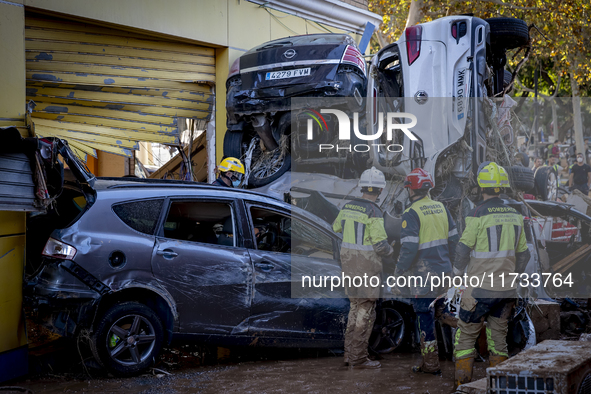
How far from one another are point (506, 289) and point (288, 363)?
2.07 m

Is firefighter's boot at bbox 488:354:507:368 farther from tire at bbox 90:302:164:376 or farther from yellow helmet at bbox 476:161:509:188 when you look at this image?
tire at bbox 90:302:164:376

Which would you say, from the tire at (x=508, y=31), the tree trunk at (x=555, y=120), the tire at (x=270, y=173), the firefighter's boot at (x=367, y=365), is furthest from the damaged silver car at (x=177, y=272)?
the tree trunk at (x=555, y=120)

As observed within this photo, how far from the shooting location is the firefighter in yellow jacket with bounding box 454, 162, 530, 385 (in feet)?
15.2

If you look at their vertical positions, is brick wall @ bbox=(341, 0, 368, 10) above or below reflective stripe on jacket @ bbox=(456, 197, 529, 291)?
above

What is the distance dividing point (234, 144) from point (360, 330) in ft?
11.0

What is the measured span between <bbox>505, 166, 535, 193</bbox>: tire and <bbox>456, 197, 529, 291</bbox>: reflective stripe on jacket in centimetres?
274

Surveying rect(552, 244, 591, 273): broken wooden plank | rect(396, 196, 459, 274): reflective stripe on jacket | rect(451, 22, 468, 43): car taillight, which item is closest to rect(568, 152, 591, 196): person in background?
rect(552, 244, 591, 273): broken wooden plank

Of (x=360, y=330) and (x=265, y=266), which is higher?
(x=265, y=266)

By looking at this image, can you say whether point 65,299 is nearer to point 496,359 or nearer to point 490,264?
point 490,264

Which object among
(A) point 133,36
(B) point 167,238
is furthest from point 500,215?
(A) point 133,36

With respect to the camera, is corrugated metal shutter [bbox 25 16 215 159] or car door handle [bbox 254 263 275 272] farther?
corrugated metal shutter [bbox 25 16 215 159]

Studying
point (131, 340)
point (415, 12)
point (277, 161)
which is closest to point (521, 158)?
point (277, 161)

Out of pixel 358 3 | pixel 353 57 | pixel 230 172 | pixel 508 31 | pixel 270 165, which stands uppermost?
pixel 358 3

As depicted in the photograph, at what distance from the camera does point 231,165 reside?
23.4 ft
